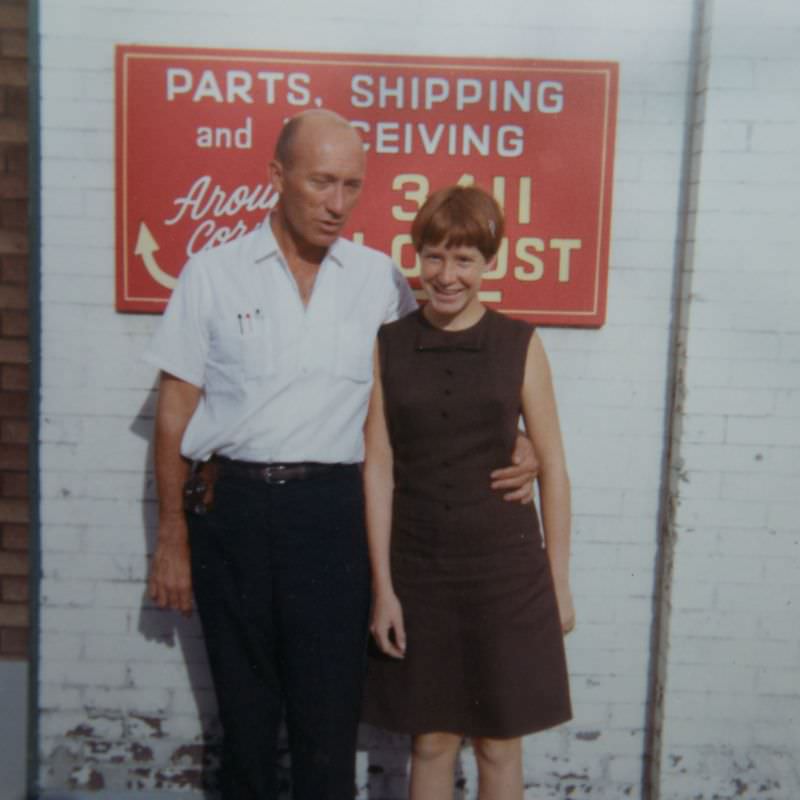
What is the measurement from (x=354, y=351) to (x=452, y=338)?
0.29 meters

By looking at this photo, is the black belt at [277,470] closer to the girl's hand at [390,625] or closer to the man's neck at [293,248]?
the girl's hand at [390,625]

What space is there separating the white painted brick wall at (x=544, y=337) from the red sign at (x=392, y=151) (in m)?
0.07

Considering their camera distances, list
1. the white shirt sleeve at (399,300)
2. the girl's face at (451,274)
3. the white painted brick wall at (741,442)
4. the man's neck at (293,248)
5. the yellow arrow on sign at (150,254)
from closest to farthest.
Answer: the girl's face at (451,274)
the man's neck at (293,248)
the white shirt sleeve at (399,300)
the white painted brick wall at (741,442)
the yellow arrow on sign at (150,254)

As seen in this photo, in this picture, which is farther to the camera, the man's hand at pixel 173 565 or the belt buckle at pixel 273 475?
the man's hand at pixel 173 565

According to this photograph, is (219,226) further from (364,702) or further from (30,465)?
(364,702)

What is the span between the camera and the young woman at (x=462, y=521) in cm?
250

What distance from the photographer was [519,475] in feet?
8.36

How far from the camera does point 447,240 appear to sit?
95.8 inches

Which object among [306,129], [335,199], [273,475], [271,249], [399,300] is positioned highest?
[306,129]

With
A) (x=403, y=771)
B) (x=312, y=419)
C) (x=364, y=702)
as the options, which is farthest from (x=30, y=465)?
(x=403, y=771)

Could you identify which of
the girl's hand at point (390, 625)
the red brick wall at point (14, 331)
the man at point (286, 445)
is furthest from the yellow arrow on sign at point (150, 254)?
the girl's hand at point (390, 625)

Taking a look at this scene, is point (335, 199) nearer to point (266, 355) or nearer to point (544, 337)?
point (266, 355)

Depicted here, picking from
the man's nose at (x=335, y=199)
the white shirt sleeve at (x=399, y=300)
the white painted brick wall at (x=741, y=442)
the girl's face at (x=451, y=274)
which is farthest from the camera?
the white painted brick wall at (x=741, y=442)

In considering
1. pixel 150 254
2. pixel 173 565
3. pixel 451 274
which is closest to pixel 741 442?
pixel 451 274
